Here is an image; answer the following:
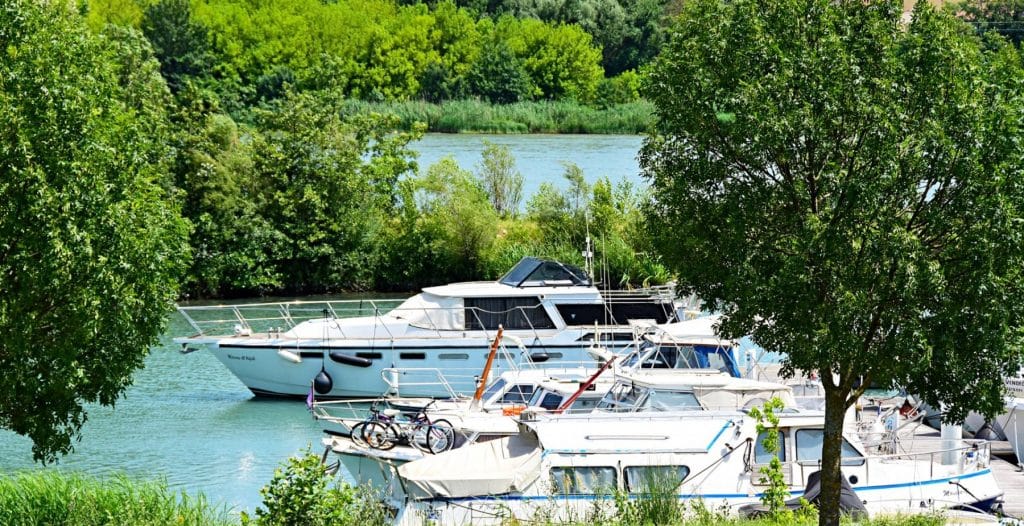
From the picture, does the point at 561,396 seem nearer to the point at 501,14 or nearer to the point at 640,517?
the point at 640,517

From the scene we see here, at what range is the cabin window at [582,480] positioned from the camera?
17.9 metres

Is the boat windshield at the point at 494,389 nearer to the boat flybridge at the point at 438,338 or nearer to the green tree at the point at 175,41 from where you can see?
the boat flybridge at the point at 438,338

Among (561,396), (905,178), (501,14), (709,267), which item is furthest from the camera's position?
(501,14)

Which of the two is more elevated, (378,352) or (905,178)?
(905,178)

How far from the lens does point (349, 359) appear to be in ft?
105

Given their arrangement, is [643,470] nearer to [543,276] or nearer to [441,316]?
[441,316]

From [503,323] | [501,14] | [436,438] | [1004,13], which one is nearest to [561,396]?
[436,438]

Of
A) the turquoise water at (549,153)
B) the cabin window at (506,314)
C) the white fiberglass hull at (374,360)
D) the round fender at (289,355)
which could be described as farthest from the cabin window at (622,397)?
the turquoise water at (549,153)

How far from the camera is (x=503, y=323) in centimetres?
3231

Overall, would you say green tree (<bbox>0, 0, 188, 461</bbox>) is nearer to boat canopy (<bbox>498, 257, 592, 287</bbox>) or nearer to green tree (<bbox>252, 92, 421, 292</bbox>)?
boat canopy (<bbox>498, 257, 592, 287</bbox>)

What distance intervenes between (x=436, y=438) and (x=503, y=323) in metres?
12.3

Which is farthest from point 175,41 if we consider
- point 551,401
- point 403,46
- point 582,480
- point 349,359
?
point 582,480

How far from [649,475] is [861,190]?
20.0 ft

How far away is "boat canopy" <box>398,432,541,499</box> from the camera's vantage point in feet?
56.3
